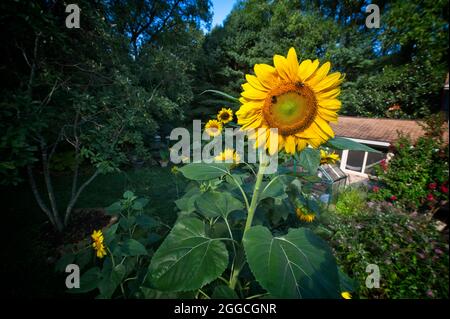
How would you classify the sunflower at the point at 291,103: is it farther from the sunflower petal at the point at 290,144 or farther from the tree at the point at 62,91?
the tree at the point at 62,91

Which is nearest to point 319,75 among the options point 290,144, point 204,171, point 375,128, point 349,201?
point 290,144

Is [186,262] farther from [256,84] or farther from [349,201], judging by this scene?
[349,201]

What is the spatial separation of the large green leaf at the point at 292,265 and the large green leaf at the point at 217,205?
30 cm

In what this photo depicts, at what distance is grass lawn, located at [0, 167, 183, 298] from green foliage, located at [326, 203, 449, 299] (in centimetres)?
246

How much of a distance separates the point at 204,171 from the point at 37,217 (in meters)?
5.00

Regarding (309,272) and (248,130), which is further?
(248,130)

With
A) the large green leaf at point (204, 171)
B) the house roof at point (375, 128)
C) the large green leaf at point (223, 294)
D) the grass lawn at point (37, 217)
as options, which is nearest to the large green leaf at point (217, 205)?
the large green leaf at point (204, 171)

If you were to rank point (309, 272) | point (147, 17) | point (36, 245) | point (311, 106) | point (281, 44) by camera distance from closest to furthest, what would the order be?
point (309, 272) → point (311, 106) → point (36, 245) → point (147, 17) → point (281, 44)

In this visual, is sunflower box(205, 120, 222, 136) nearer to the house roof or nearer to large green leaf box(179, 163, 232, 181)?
large green leaf box(179, 163, 232, 181)

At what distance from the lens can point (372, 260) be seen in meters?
1.87

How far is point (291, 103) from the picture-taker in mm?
712
